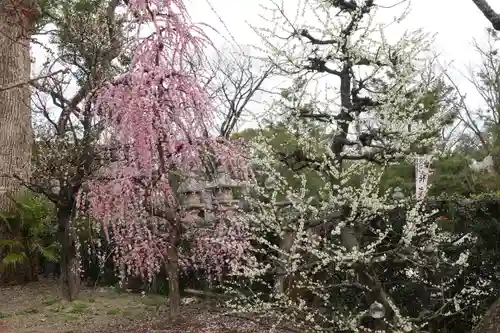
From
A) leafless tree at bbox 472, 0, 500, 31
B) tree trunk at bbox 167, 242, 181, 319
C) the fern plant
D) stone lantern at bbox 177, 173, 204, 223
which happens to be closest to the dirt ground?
tree trunk at bbox 167, 242, 181, 319

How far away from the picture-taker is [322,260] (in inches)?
170

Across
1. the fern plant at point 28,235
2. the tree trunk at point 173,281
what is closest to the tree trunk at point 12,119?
the fern plant at point 28,235

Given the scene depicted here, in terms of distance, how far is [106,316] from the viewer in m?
6.70

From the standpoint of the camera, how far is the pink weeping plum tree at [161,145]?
4.54m

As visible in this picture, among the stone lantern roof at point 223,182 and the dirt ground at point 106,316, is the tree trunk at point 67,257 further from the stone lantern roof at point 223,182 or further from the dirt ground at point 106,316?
the stone lantern roof at point 223,182

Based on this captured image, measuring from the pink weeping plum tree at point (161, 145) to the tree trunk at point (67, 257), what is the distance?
116cm

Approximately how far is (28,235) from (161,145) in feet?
18.5

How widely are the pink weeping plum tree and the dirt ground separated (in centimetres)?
37

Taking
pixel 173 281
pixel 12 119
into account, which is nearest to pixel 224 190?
pixel 173 281

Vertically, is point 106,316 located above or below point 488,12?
below

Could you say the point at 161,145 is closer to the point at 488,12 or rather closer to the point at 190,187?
the point at 190,187

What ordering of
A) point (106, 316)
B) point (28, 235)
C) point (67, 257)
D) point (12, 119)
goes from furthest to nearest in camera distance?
point (12, 119)
point (28, 235)
point (67, 257)
point (106, 316)

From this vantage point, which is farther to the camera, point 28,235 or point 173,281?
point 28,235

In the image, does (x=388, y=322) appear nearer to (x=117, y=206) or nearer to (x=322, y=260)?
(x=322, y=260)
